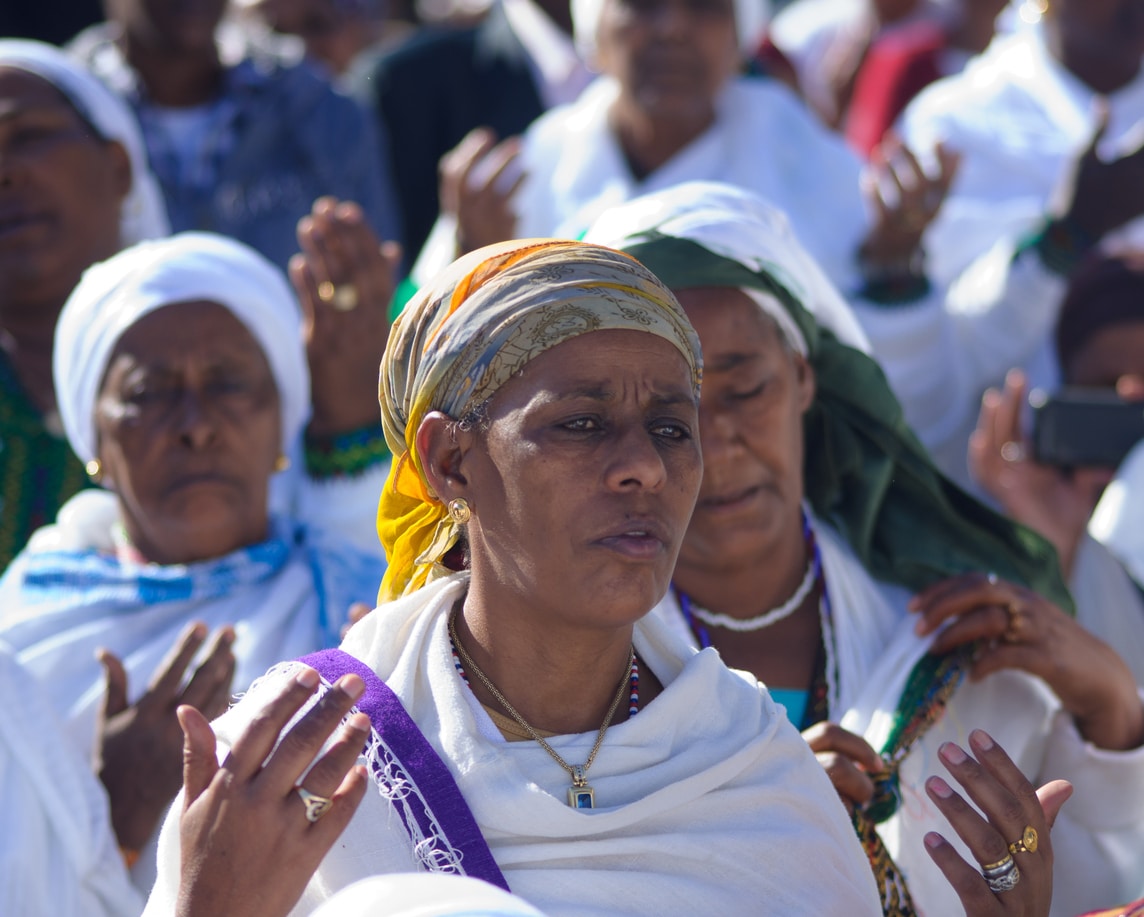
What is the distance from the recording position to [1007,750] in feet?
11.6

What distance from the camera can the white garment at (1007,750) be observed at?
3303 millimetres

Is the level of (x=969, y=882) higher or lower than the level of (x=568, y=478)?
lower

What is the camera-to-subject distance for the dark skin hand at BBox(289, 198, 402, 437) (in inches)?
180

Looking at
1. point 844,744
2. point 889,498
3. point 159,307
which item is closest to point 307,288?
point 159,307

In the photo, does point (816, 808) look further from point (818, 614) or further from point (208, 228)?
point (208, 228)

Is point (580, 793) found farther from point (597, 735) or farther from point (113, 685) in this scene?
point (113, 685)

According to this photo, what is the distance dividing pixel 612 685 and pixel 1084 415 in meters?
2.53

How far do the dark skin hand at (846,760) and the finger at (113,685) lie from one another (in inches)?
59.4

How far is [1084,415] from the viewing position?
4750mm

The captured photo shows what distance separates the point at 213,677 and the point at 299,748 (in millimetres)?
1356

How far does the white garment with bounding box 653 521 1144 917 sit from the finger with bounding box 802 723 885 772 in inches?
8.5

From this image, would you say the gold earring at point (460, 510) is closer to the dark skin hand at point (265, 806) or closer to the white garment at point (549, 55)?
the dark skin hand at point (265, 806)

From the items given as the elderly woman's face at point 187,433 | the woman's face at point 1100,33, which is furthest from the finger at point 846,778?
the woman's face at point 1100,33

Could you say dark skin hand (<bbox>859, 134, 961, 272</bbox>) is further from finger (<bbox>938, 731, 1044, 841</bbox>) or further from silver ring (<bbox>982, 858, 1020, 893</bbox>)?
silver ring (<bbox>982, 858, 1020, 893</bbox>)
